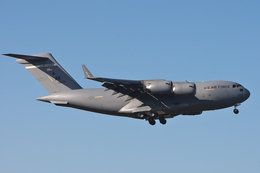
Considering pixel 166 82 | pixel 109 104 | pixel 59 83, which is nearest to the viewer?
pixel 166 82

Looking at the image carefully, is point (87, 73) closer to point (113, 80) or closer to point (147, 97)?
point (113, 80)

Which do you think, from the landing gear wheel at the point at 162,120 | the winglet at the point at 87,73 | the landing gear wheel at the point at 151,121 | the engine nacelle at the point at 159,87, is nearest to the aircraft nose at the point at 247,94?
the engine nacelle at the point at 159,87

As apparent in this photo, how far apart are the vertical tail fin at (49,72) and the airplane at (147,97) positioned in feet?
0.20

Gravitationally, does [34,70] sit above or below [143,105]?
above

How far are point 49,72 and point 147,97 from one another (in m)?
6.93

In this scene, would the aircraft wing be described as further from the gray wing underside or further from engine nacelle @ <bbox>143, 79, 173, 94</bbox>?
engine nacelle @ <bbox>143, 79, 173, 94</bbox>

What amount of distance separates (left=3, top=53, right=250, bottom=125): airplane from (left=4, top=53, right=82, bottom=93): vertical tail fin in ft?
0.20

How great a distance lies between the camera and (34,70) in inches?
1061

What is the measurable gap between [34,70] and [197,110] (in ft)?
34.6

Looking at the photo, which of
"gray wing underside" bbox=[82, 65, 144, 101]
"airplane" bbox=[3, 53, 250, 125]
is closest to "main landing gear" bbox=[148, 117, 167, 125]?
"airplane" bbox=[3, 53, 250, 125]

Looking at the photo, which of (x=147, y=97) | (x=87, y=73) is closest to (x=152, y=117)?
(x=147, y=97)

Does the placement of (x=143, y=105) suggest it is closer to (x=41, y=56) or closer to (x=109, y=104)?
(x=109, y=104)

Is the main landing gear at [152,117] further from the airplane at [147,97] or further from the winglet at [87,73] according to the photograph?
the winglet at [87,73]

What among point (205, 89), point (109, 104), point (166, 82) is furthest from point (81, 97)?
point (205, 89)
